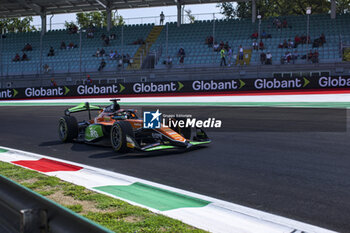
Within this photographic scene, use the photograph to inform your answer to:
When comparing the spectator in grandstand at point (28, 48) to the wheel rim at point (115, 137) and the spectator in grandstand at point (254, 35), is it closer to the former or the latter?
the spectator in grandstand at point (254, 35)

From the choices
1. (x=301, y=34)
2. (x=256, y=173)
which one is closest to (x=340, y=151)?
(x=256, y=173)

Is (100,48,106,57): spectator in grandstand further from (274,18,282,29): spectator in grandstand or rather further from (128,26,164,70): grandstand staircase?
(274,18,282,29): spectator in grandstand

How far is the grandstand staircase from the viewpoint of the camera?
31266 millimetres

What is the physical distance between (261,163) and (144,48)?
2786 cm

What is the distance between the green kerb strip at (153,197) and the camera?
170 inches

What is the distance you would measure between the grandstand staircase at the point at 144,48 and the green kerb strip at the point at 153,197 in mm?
26213

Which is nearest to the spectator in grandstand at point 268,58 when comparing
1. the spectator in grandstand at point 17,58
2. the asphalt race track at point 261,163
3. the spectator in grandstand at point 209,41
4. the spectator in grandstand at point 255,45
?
the spectator in grandstand at point 255,45

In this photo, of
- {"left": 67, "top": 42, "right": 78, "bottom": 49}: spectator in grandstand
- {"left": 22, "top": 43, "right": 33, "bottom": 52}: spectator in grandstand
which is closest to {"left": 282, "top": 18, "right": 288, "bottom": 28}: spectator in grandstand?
{"left": 67, "top": 42, "right": 78, "bottom": 49}: spectator in grandstand

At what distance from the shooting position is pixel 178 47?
32062 mm

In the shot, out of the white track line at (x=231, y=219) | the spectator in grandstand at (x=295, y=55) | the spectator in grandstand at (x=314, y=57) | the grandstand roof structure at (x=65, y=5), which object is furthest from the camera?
the grandstand roof structure at (x=65, y=5)

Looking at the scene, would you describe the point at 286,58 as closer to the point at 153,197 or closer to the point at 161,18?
the point at 161,18

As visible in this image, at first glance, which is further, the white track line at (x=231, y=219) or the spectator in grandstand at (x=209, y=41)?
the spectator in grandstand at (x=209, y=41)

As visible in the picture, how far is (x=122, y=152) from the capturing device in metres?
7.64

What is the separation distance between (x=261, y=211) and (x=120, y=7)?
35306 millimetres
